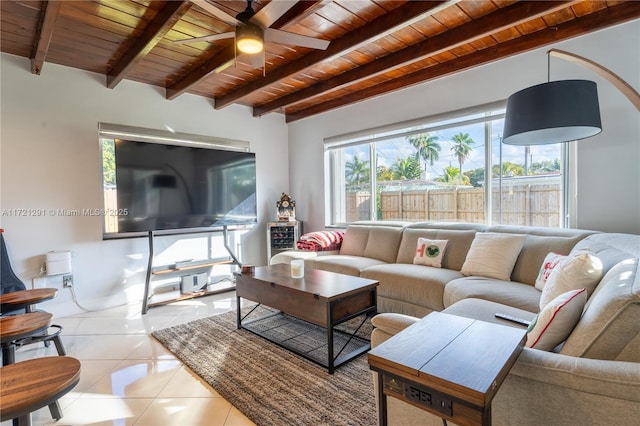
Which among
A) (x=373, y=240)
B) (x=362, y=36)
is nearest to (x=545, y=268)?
(x=373, y=240)

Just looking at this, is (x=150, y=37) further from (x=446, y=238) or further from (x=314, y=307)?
(x=446, y=238)

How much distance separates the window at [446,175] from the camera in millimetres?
3090

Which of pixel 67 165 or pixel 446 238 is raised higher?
pixel 67 165

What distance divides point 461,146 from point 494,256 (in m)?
1.43

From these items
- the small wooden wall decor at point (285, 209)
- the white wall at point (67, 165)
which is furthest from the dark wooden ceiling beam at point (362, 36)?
the small wooden wall decor at point (285, 209)

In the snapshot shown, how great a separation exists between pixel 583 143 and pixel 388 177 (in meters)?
2.06

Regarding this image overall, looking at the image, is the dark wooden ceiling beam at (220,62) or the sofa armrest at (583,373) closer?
the sofa armrest at (583,373)

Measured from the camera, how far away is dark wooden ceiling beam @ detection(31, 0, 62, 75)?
2.19 metres

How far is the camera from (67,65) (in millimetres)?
3326

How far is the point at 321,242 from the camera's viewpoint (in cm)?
405

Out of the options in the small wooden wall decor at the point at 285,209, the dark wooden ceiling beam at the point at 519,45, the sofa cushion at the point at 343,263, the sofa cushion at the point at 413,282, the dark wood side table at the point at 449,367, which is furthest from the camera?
the small wooden wall decor at the point at 285,209

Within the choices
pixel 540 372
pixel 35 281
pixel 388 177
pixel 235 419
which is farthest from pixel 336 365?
pixel 35 281

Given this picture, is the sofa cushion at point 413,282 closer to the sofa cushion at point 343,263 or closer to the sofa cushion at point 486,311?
the sofa cushion at point 343,263

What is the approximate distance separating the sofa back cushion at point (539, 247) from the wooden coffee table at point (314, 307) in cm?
124
